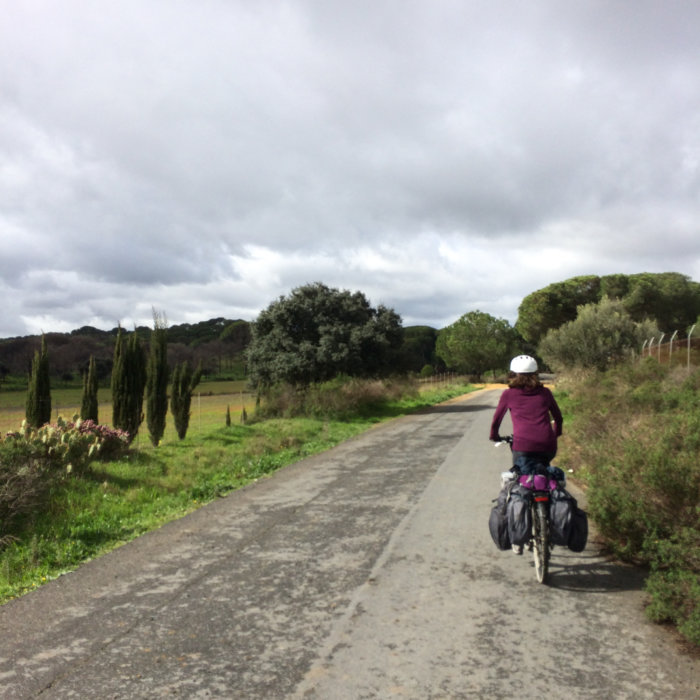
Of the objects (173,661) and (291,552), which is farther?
(291,552)

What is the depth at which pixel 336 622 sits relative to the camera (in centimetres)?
445

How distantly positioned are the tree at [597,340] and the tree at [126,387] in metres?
20.4

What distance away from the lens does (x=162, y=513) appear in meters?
9.17

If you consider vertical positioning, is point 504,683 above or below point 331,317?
below

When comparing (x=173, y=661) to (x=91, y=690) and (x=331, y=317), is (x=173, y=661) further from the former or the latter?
(x=331, y=317)

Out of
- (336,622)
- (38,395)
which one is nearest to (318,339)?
(38,395)

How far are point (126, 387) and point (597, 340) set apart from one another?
22.8 meters

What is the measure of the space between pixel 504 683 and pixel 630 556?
2958 mm

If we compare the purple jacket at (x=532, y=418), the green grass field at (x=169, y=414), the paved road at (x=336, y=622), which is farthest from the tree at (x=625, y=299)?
the paved road at (x=336, y=622)

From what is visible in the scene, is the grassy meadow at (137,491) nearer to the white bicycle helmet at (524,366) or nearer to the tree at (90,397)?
the tree at (90,397)

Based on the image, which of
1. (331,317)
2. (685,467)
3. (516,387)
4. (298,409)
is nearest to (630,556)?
(685,467)

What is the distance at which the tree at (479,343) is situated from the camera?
8356cm

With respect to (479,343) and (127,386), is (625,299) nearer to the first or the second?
(479,343)

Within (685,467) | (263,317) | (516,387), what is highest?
(263,317)
